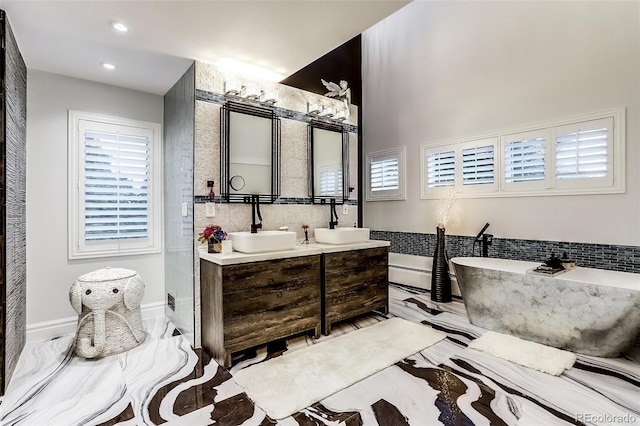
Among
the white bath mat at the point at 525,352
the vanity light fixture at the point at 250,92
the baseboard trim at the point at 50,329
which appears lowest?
the white bath mat at the point at 525,352

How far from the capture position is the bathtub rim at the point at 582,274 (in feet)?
8.86

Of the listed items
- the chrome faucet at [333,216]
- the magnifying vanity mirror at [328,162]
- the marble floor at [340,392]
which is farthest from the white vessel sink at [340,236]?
the marble floor at [340,392]

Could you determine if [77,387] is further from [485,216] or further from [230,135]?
[485,216]

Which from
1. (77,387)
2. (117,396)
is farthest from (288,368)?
(77,387)

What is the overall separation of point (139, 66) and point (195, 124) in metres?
0.79

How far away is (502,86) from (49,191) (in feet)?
16.4

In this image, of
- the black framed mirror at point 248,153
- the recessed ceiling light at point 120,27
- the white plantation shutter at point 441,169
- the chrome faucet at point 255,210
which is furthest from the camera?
the white plantation shutter at point 441,169

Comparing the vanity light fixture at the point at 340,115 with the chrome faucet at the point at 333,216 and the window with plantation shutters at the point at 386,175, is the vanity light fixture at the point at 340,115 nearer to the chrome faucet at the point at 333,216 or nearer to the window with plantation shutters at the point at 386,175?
the chrome faucet at the point at 333,216

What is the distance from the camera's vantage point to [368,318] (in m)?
3.53

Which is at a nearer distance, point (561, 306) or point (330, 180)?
point (561, 306)

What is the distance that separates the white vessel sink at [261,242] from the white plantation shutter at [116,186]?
4.44 ft

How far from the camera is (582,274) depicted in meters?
3.03

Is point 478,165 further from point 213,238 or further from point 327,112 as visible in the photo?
point 213,238

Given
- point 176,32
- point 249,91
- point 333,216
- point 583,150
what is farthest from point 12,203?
point 583,150
